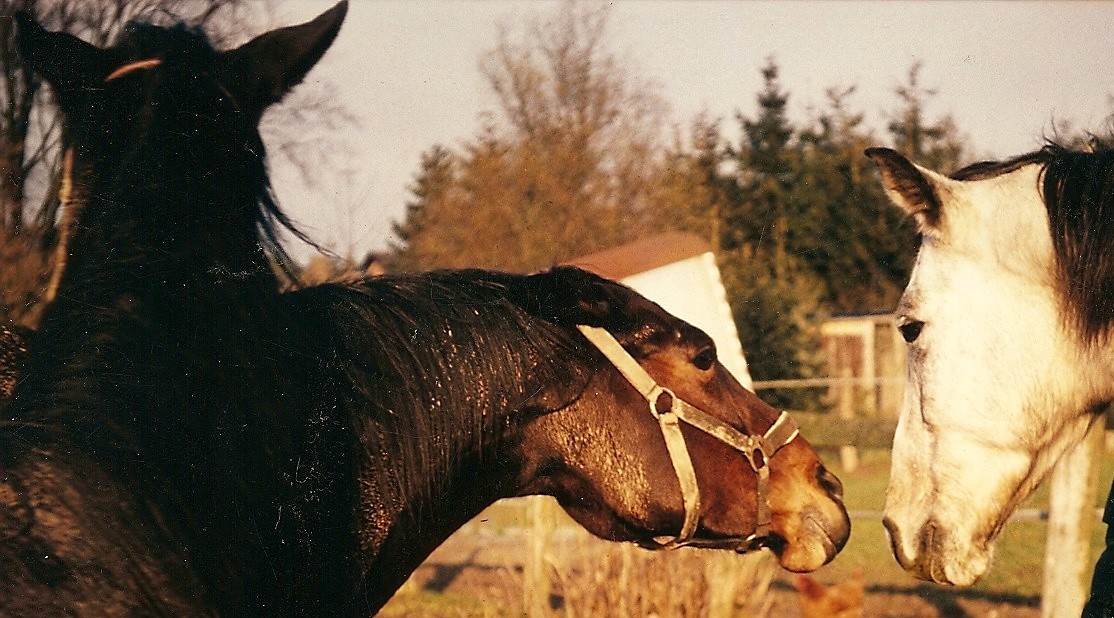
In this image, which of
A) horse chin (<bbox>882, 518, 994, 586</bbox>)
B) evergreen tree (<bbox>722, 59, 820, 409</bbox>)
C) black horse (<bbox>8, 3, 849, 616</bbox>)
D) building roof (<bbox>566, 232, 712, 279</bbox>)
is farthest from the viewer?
evergreen tree (<bbox>722, 59, 820, 409</bbox>)

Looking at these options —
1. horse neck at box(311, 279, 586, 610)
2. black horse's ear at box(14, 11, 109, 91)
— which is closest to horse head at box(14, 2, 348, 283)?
black horse's ear at box(14, 11, 109, 91)

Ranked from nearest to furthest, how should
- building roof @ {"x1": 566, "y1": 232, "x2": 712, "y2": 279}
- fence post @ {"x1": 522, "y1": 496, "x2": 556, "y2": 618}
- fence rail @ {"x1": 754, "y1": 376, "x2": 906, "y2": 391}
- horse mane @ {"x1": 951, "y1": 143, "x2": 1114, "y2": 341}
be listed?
horse mane @ {"x1": 951, "y1": 143, "x2": 1114, "y2": 341}, building roof @ {"x1": 566, "y1": 232, "x2": 712, "y2": 279}, fence post @ {"x1": 522, "y1": 496, "x2": 556, "y2": 618}, fence rail @ {"x1": 754, "y1": 376, "x2": 906, "y2": 391}

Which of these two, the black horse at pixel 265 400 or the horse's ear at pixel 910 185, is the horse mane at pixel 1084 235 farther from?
the black horse at pixel 265 400

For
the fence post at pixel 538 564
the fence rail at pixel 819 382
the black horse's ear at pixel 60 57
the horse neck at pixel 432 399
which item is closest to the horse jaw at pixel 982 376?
the horse neck at pixel 432 399

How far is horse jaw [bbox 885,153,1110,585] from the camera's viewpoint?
277 centimetres

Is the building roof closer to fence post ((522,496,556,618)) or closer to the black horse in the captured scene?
fence post ((522,496,556,618))

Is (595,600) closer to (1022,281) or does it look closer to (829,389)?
(1022,281)

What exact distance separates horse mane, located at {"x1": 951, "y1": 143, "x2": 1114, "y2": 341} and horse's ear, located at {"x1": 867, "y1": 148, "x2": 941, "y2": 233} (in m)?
0.28

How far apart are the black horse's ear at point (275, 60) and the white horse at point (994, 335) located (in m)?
1.49

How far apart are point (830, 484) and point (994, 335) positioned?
2.32ft

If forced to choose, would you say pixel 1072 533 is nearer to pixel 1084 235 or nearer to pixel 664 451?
pixel 1084 235

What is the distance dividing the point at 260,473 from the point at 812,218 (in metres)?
15.9

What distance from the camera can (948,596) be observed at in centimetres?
868

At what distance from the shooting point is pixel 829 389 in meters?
18.8
